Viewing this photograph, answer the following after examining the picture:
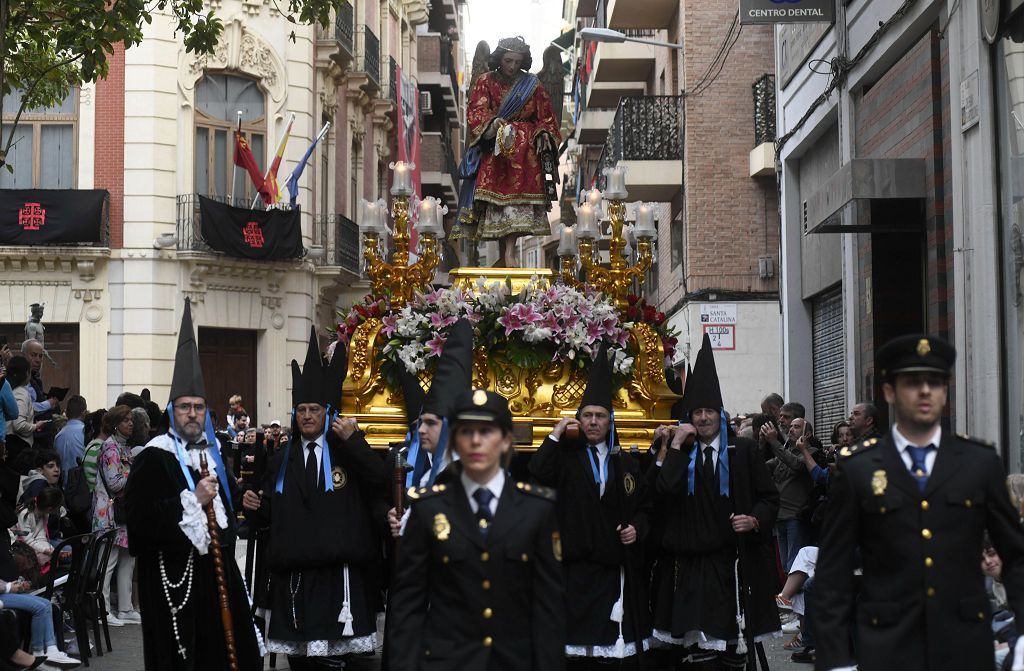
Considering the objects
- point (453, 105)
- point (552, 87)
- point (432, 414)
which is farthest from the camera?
point (453, 105)

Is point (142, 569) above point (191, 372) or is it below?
below

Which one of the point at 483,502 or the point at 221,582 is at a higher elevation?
the point at 483,502

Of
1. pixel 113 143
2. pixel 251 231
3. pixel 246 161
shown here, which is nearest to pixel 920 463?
pixel 246 161

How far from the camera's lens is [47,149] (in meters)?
27.1

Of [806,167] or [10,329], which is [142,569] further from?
[10,329]

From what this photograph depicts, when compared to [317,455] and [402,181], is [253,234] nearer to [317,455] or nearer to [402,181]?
[402,181]

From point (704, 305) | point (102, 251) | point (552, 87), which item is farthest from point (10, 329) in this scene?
point (552, 87)

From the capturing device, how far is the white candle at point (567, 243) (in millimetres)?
12281

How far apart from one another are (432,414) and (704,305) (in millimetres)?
16924

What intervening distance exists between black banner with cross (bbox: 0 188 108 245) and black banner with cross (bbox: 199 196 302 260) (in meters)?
1.86

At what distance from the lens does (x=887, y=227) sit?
47.2 ft

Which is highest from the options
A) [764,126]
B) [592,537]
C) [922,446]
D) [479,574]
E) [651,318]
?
[764,126]

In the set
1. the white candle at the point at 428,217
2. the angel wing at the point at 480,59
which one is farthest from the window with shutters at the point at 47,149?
the white candle at the point at 428,217

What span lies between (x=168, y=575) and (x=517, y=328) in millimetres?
3525
